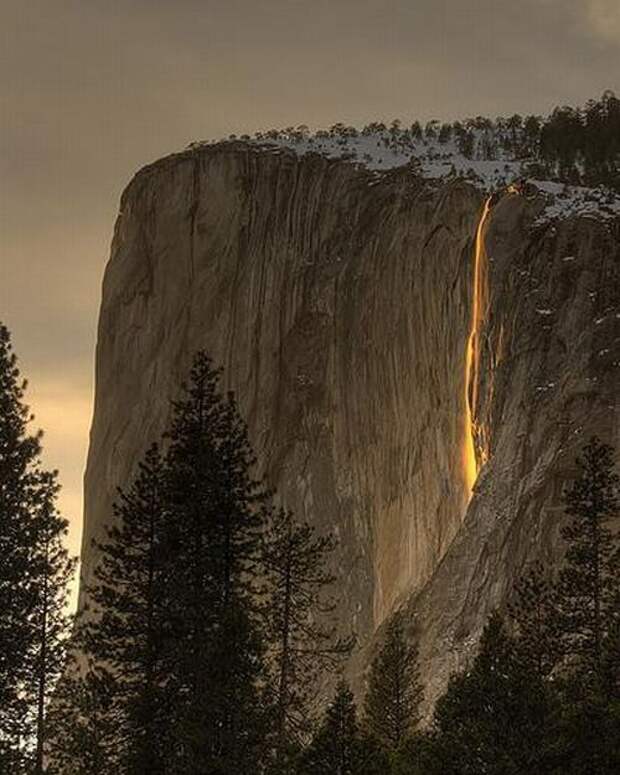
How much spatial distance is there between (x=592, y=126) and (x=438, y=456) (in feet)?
94.9

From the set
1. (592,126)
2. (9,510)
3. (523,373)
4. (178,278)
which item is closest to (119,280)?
(178,278)

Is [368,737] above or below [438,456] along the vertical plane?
below

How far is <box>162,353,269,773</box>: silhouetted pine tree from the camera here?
78.4 feet

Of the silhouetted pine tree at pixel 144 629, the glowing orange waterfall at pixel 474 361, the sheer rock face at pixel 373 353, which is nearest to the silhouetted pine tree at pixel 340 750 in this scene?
the silhouetted pine tree at pixel 144 629

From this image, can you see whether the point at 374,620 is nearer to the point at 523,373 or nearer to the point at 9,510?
the point at 523,373

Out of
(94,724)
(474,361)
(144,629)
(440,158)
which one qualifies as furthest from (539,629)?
(440,158)

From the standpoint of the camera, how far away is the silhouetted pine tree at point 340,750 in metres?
24.5

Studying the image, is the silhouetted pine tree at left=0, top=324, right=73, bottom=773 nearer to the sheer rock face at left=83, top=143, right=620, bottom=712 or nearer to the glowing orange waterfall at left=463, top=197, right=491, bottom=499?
the sheer rock face at left=83, top=143, right=620, bottom=712

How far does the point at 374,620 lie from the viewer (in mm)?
62750

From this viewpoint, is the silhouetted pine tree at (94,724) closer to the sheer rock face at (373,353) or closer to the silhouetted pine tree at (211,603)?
the silhouetted pine tree at (211,603)

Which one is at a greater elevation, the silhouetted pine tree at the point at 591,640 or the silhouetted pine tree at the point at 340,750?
the silhouetted pine tree at the point at 591,640

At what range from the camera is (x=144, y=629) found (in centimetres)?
2620

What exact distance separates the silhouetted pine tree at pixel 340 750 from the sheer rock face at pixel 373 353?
60.4 ft

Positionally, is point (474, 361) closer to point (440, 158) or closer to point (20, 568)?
point (440, 158)
